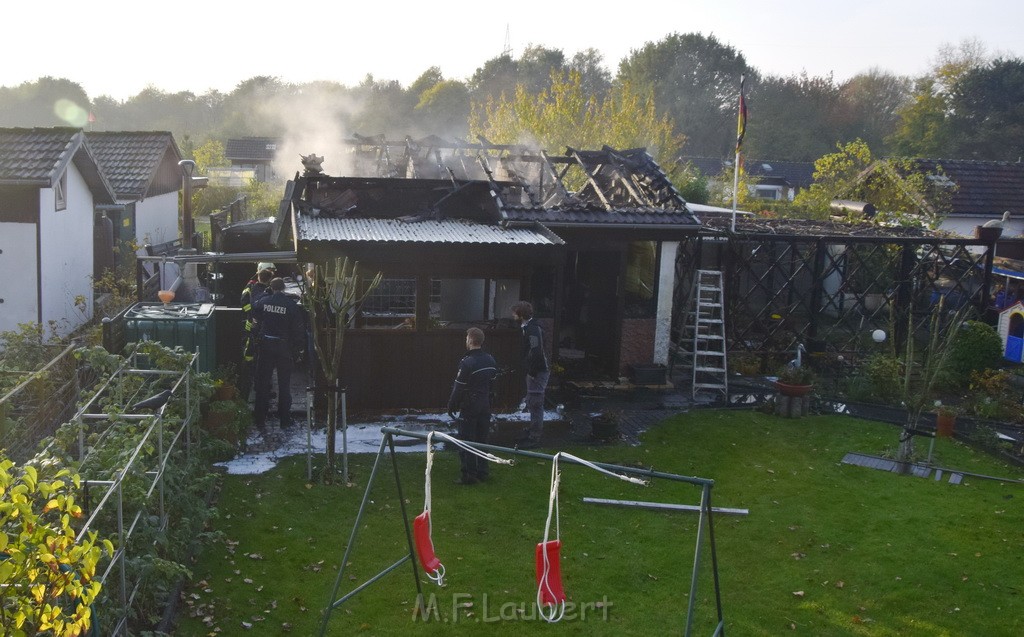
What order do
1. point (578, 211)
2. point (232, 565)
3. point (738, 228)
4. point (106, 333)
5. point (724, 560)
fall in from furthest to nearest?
point (738, 228)
point (578, 211)
point (106, 333)
point (724, 560)
point (232, 565)

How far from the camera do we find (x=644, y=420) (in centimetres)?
1383

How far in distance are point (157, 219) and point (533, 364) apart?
62.4 feet

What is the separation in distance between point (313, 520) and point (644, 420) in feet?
19.7

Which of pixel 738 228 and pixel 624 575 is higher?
pixel 738 228

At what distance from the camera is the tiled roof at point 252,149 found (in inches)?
2258

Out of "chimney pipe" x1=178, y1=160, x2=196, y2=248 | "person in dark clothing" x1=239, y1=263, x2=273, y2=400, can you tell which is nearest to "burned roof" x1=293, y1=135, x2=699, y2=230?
"person in dark clothing" x1=239, y1=263, x2=273, y2=400

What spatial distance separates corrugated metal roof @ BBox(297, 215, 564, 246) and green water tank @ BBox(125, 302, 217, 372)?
174cm

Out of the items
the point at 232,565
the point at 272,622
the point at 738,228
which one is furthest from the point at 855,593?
the point at 738,228

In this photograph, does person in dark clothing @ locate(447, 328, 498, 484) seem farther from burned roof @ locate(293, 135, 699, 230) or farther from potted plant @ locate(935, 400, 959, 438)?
potted plant @ locate(935, 400, 959, 438)

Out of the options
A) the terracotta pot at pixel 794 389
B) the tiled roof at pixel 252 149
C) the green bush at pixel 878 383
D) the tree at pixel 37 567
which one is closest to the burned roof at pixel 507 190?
the terracotta pot at pixel 794 389

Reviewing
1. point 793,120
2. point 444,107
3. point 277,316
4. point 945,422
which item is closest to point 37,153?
point 277,316

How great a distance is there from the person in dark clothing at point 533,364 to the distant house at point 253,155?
4684 cm

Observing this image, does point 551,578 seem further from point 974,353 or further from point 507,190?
point 974,353

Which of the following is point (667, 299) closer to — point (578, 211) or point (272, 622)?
point (578, 211)
